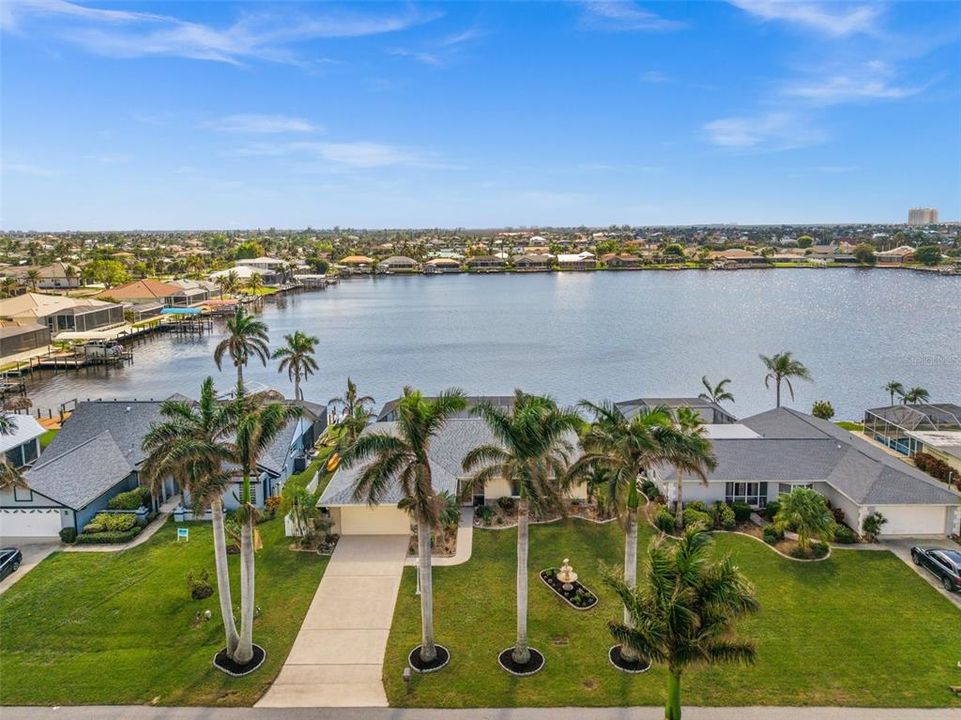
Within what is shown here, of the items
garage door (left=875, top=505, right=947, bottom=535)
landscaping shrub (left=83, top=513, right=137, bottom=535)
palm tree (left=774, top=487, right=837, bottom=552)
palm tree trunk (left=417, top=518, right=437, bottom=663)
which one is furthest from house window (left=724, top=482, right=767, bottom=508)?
landscaping shrub (left=83, top=513, right=137, bottom=535)

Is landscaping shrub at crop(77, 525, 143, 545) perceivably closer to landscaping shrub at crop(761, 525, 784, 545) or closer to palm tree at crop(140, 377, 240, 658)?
palm tree at crop(140, 377, 240, 658)

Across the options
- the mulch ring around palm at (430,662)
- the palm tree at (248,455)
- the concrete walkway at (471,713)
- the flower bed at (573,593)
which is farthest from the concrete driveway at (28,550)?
the flower bed at (573,593)

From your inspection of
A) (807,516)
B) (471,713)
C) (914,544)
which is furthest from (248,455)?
(914,544)

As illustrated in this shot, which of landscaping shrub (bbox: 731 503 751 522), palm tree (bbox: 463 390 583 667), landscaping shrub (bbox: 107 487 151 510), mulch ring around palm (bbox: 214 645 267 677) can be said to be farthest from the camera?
landscaping shrub (bbox: 107 487 151 510)

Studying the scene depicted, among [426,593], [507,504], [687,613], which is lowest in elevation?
[507,504]

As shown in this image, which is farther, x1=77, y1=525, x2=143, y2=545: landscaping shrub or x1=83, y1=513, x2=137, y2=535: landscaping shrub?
x1=83, y1=513, x2=137, y2=535: landscaping shrub

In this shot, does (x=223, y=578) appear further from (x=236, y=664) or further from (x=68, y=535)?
(x=68, y=535)
